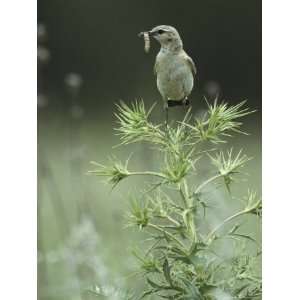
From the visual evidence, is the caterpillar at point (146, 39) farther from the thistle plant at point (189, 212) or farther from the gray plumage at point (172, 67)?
the thistle plant at point (189, 212)

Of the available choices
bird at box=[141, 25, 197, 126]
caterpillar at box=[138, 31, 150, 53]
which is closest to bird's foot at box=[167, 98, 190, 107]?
bird at box=[141, 25, 197, 126]

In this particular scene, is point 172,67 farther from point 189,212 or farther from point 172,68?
point 189,212

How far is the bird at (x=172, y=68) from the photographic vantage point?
1754 mm

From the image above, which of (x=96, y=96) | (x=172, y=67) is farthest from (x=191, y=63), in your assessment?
(x=96, y=96)

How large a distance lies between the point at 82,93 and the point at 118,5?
0.57 ft

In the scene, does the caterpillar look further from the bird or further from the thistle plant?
the thistle plant

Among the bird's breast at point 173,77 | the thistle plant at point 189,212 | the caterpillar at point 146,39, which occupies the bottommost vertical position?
the thistle plant at point 189,212

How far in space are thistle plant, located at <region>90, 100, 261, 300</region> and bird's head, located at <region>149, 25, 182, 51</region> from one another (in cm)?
12

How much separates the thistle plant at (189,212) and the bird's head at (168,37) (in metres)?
0.12

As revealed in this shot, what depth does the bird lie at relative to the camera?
1754mm

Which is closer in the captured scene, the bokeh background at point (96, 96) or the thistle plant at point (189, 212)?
the thistle plant at point (189, 212)

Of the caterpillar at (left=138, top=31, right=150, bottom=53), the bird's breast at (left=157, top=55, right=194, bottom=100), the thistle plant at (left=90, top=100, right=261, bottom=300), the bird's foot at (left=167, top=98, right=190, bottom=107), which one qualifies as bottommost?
the thistle plant at (left=90, top=100, right=261, bottom=300)

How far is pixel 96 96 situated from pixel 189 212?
12.0 inches

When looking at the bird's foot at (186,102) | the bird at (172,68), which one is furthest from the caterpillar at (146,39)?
the bird's foot at (186,102)
